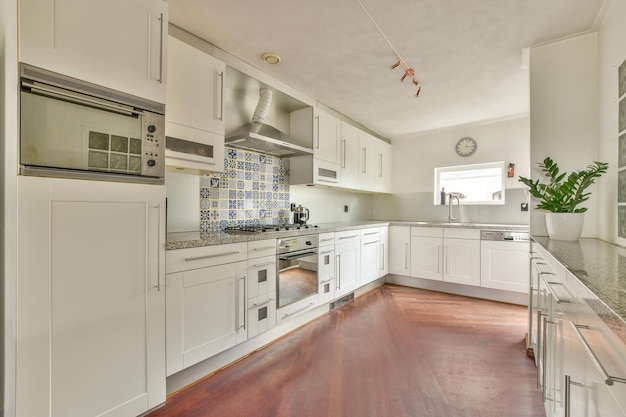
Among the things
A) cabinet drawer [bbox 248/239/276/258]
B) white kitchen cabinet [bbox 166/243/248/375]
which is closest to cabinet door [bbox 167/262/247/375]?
white kitchen cabinet [bbox 166/243/248/375]

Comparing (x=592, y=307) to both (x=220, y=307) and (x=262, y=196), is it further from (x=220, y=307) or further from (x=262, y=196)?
(x=262, y=196)

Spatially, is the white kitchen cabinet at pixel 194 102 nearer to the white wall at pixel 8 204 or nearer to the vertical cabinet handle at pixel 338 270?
the white wall at pixel 8 204

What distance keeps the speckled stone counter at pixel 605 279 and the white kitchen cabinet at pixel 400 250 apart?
2.67 metres

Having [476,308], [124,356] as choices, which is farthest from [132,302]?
[476,308]

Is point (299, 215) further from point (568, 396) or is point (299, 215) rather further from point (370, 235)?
point (568, 396)

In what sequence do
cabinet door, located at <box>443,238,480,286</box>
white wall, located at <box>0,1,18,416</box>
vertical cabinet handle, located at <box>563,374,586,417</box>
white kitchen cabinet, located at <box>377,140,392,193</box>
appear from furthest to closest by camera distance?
white kitchen cabinet, located at <box>377,140,392,193</box> < cabinet door, located at <box>443,238,480,286</box> < white wall, located at <box>0,1,18,416</box> < vertical cabinet handle, located at <box>563,374,586,417</box>

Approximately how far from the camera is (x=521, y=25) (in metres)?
1.90

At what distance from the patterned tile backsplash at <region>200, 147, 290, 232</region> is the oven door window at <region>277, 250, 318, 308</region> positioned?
640 millimetres

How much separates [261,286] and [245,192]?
3.33 feet

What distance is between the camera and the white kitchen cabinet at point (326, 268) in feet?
9.18

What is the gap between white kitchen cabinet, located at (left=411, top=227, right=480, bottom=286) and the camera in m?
3.47

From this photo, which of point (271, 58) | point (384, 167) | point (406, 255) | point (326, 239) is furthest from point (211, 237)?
point (384, 167)

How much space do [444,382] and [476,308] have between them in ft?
5.70

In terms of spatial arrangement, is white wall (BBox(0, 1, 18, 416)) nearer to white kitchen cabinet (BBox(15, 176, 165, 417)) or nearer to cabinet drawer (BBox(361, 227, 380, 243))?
white kitchen cabinet (BBox(15, 176, 165, 417))
